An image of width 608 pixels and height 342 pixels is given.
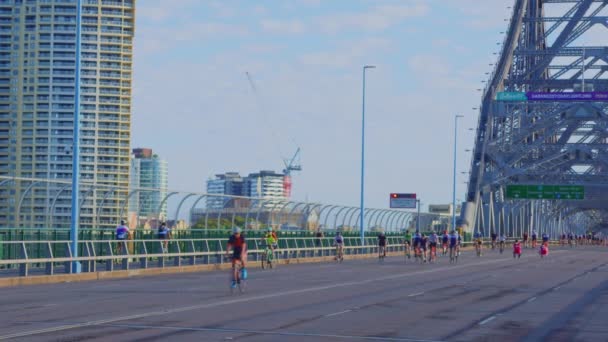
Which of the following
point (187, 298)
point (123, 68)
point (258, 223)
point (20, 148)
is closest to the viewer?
point (187, 298)

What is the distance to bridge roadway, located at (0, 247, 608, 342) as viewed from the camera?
55.7ft

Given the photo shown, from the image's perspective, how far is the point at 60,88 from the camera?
172 metres

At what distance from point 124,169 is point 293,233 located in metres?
118

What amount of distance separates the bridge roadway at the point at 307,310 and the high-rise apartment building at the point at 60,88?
133m

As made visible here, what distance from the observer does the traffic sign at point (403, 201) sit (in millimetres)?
88125

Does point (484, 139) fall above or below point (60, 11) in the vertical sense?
below

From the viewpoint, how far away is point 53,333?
53.2ft

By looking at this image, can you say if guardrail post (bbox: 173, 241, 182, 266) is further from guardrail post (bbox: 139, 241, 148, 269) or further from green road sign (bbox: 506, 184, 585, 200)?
green road sign (bbox: 506, 184, 585, 200)

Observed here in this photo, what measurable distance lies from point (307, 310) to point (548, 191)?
84788 mm

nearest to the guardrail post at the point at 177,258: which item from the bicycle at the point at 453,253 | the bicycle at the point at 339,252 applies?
the bicycle at the point at 339,252

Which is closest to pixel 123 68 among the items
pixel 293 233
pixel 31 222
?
pixel 293 233

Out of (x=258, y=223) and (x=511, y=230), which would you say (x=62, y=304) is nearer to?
(x=258, y=223)

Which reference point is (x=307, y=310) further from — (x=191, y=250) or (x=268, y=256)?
(x=268, y=256)

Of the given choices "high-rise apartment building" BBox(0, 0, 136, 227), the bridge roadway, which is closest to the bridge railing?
the bridge roadway
